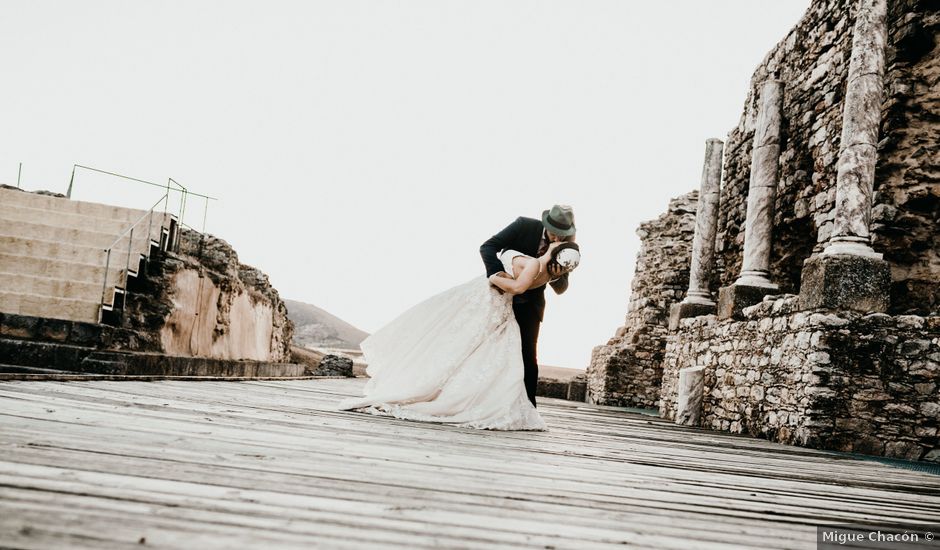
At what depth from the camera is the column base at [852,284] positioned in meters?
5.42

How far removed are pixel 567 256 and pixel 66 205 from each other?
33.1 feet

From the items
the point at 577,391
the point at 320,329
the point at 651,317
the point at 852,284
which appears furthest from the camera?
the point at 320,329

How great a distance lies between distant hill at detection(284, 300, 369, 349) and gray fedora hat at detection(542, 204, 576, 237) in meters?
37.5

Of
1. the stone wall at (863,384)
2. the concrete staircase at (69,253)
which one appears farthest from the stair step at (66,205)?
the stone wall at (863,384)

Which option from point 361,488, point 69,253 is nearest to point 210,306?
point 69,253

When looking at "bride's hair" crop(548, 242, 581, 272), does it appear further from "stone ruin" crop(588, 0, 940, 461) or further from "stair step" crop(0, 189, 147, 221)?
"stair step" crop(0, 189, 147, 221)

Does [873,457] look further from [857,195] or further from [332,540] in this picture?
[332,540]

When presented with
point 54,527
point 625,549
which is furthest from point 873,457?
point 54,527

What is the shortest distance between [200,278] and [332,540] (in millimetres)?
11207

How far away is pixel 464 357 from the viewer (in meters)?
4.80

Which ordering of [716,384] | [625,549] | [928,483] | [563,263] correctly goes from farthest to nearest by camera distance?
[716,384]
[563,263]
[928,483]
[625,549]

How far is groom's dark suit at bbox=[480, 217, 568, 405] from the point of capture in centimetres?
493

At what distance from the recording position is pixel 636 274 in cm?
1550

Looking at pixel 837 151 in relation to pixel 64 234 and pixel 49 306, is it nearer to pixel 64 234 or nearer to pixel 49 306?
pixel 49 306
